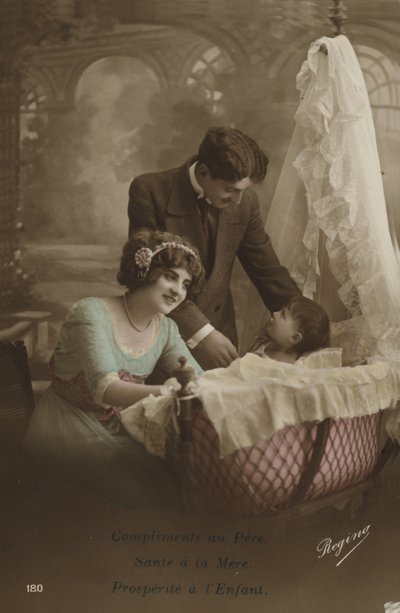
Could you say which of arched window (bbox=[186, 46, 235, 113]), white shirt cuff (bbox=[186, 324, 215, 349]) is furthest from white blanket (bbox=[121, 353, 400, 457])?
arched window (bbox=[186, 46, 235, 113])

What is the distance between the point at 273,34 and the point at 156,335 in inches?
43.7

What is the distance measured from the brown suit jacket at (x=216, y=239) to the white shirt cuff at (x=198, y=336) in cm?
2

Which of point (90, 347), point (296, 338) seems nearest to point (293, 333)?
point (296, 338)

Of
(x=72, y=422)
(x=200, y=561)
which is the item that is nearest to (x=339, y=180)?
(x=72, y=422)

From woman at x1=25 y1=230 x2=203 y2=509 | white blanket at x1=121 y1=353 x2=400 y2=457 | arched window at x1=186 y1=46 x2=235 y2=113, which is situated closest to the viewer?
white blanket at x1=121 y1=353 x2=400 y2=457

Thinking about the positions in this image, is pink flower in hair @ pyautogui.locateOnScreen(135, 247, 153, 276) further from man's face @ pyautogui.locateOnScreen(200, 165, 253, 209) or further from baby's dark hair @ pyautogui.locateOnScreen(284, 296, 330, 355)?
baby's dark hair @ pyautogui.locateOnScreen(284, 296, 330, 355)

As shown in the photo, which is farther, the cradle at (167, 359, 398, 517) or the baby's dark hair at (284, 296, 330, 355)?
the baby's dark hair at (284, 296, 330, 355)

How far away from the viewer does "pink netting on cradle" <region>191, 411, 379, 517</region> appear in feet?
8.05

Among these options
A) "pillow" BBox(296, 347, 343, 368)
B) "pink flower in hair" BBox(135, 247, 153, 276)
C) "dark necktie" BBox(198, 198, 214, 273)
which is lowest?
"pillow" BBox(296, 347, 343, 368)

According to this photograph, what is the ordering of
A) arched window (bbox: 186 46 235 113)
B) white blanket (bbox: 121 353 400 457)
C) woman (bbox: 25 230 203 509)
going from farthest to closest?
arched window (bbox: 186 46 235 113) < woman (bbox: 25 230 203 509) < white blanket (bbox: 121 353 400 457)

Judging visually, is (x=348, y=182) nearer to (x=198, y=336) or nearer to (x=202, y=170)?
(x=202, y=170)

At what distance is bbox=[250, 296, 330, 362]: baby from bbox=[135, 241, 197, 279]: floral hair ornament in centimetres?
39

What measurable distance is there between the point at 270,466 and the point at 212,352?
17.1 inches

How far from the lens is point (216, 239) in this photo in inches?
105
